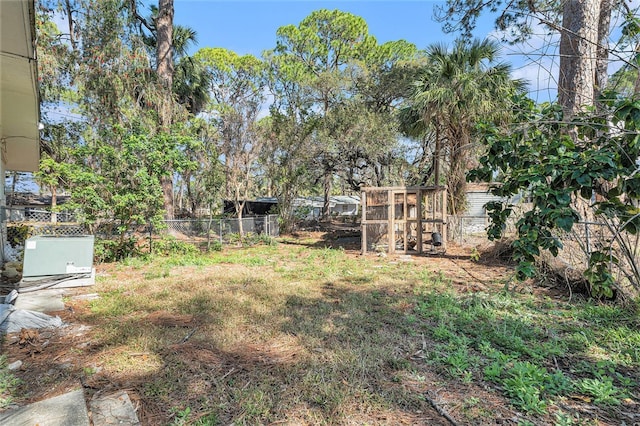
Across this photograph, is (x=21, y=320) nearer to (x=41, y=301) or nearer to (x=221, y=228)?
(x=41, y=301)

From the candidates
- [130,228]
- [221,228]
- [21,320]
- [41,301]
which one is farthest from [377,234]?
[21,320]

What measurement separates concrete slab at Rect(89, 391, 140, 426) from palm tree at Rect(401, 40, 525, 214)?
874cm

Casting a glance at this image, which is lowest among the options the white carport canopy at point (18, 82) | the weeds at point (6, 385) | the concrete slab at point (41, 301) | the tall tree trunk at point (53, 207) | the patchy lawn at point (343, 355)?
the patchy lawn at point (343, 355)

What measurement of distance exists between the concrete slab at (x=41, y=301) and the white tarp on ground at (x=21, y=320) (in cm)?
35

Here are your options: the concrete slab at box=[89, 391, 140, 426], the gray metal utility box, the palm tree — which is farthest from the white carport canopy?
the palm tree

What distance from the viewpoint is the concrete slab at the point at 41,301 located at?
3.98 m

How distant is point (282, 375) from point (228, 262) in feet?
19.2

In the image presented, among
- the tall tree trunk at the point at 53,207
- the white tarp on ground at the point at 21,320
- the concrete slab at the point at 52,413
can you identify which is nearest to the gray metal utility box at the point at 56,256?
the white tarp on ground at the point at 21,320

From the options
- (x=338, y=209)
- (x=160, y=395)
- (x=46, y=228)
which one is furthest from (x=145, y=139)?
(x=338, y=209)

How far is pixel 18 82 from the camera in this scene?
4.21 metres

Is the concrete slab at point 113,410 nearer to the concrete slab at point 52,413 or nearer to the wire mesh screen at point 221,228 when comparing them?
the concrete slab at point 52,413

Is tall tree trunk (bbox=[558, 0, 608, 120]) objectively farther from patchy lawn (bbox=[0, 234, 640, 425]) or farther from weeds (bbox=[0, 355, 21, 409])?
weeds (bbox=[0, 355, 21, 409])

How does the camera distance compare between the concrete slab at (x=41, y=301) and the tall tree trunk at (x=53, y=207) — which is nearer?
the concrete slab at (x=41, y=301)

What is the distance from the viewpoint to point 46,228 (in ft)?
23.2
